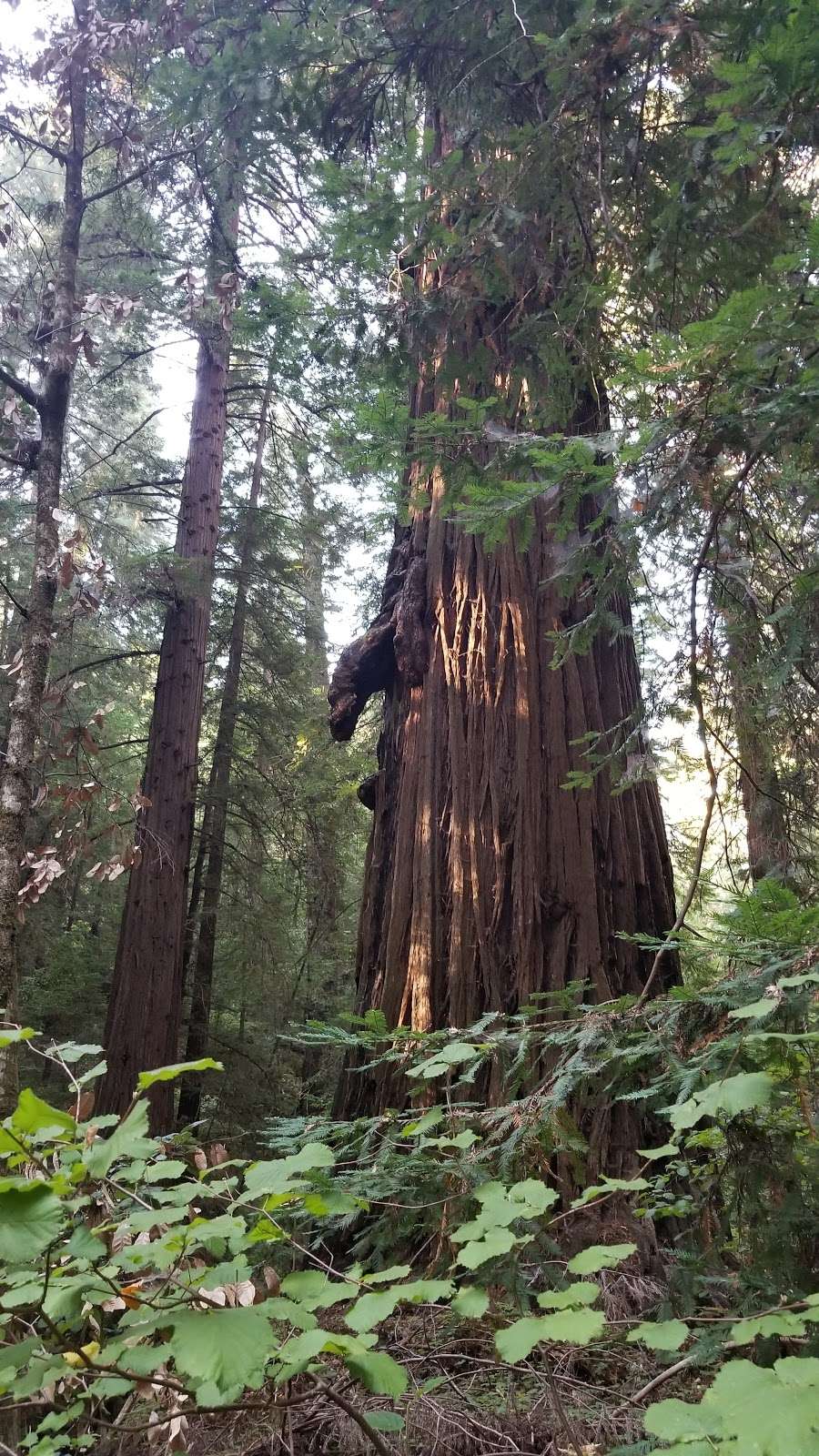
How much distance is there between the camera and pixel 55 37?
14.6 feet

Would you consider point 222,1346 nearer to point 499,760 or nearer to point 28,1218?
point 28,1218

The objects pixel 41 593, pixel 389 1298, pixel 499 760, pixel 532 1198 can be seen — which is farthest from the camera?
pixel 41 593

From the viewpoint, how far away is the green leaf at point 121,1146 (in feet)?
3.69

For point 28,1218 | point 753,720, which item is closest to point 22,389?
point 753,720

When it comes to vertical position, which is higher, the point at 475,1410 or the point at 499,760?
the point at 499,760

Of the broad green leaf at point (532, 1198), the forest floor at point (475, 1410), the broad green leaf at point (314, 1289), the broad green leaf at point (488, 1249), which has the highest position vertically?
the broad green leaf at point (532, 1198)

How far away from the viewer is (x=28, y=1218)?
97cm

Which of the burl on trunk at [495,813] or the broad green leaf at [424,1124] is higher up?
the burl on trunk at [495,813]

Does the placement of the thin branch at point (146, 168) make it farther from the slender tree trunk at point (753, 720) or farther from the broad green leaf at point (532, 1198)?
the broad green leaf at point (532, 1198)

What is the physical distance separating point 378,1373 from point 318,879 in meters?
6.78

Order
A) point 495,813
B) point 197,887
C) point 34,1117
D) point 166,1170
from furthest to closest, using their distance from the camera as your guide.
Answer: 1. point 197,887
2. point 495,813
3. point 166,1170
4. point 34,1117

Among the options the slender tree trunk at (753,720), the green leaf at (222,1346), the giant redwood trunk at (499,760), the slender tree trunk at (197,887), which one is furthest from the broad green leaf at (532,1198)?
the slender tree trunk at (197,887)

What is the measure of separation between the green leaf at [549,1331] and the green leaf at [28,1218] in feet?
2.18

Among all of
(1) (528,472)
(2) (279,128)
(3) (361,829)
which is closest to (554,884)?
(1) (528,472)
